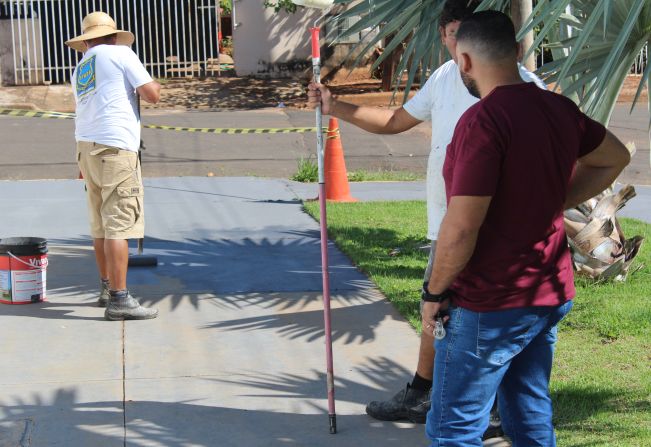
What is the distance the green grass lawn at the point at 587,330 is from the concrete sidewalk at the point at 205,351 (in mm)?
244

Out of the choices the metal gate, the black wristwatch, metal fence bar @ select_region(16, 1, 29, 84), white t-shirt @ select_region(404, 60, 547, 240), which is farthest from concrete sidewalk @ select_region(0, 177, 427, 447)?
the metal gate

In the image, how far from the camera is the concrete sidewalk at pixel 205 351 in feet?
14.1

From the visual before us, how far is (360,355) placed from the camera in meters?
5.30

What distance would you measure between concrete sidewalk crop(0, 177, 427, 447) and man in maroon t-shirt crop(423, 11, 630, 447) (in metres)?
1.14

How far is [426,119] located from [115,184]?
220 cm

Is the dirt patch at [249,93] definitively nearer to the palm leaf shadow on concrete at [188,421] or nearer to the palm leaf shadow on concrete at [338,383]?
the palm leaf shadow on concrete at [338,383]

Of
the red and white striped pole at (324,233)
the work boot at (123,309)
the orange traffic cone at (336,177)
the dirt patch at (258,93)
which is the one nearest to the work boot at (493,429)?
the red and white striped pole at (324,233)

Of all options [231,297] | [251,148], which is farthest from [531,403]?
[251,148]

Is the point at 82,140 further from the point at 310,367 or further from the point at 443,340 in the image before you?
the point at 443,340

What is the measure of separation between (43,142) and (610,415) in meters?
12.0

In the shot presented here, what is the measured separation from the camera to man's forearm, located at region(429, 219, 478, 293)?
117 inches

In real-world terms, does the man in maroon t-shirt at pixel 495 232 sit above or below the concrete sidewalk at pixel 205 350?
above

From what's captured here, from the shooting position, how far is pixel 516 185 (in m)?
2.99

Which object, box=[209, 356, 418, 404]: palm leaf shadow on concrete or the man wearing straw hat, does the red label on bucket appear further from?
box=[209, 356, 418, 404]: palm leaf shadow on concrete
